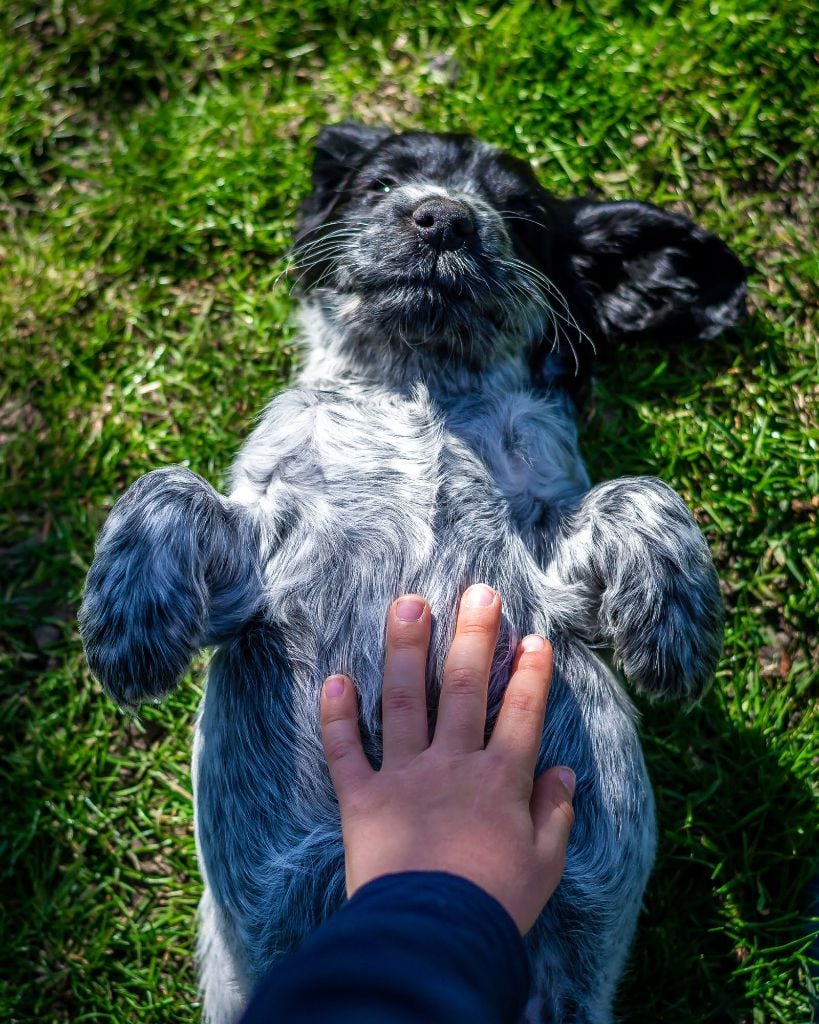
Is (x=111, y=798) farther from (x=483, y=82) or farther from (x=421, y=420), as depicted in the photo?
(x=483, y=82)

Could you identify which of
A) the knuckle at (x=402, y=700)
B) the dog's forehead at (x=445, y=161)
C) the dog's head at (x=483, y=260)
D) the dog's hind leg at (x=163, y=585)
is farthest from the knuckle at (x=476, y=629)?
the dog's forehead at (x=445, y=161)

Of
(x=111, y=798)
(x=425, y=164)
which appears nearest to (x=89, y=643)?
(x=111, y=798)

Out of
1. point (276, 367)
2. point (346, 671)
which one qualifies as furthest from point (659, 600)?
point (276, 367)

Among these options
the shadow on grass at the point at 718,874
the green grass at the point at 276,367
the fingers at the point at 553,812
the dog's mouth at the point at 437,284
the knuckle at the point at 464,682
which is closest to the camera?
the fingers at the point at 553,812

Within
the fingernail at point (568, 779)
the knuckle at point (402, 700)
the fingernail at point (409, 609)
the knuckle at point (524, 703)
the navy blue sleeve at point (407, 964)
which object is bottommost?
the fingernail at point (568, 779)

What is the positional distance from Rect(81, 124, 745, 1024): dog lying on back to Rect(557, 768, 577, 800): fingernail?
92 mm

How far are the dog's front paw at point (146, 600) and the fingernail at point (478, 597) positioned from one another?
2.55 ft

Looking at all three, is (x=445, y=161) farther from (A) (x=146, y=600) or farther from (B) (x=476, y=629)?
(A) (x=146, y=600)

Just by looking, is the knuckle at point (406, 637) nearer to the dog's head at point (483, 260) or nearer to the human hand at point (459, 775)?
the human hand at point (459, 775)

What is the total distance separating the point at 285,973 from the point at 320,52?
13.2 ft

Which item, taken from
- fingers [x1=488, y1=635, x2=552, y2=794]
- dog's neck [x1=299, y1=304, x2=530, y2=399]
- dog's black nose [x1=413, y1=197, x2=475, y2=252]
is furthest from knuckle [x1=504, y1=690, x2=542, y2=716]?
dog's black nose [x1=413, y1=197, x2=475, y2=252]

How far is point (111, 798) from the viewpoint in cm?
352

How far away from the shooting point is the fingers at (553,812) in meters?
2.36

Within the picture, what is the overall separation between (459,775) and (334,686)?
17.2 inches
